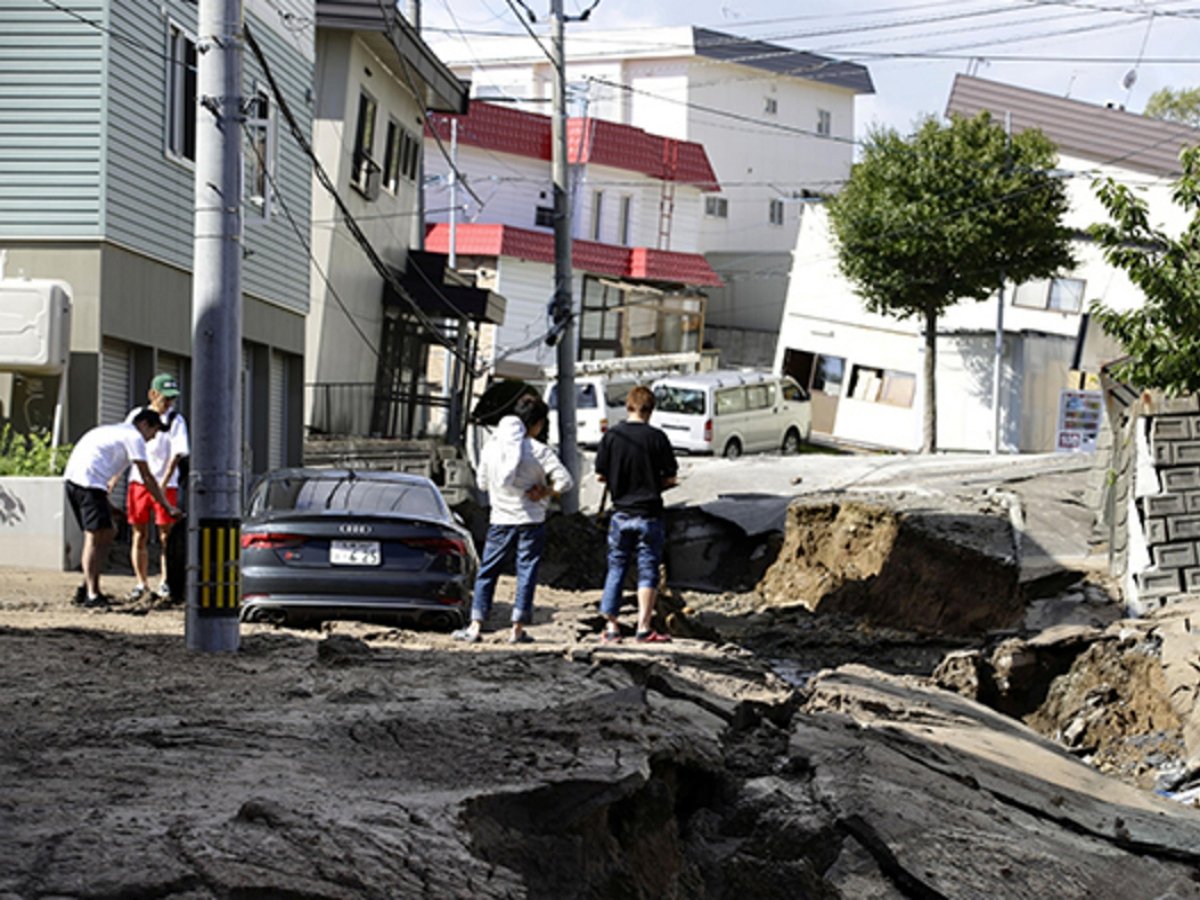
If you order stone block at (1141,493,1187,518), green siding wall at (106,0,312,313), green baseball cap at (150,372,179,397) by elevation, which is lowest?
stone block at (1141,493,1187,518)

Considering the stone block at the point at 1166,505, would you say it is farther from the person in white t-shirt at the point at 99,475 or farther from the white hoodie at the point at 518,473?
the person in white t-shirt at the point at 99,475

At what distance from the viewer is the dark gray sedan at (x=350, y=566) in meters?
12.5

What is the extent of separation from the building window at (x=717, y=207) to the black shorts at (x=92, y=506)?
163 ft

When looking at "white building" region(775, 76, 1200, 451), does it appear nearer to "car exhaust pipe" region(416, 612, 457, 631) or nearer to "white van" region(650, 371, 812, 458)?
"white van" region(650, 371, 812, 458)

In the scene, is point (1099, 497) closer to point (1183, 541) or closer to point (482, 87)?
point (1183, 541)

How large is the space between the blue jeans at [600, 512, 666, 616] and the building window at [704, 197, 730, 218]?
49.9 metres

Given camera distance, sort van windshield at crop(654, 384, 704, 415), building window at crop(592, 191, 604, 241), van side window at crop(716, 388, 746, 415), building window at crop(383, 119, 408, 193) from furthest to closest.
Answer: building window at crop(592, 191, 604, 241), van side window at crop(716, 388, 746, 415), van windshield at crop(654, 384, 704, 415), building window at crop(383, 119, 408, 193)

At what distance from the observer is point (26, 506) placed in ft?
52.3

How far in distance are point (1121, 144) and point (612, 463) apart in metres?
39.4

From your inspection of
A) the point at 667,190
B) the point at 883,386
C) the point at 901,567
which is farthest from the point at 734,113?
the point at 901,567

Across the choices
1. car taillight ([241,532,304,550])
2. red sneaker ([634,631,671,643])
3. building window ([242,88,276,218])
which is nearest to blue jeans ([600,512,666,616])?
red sneaker ([634,631,671,643])

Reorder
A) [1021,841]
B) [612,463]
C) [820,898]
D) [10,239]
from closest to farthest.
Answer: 1. [820,898]
2. [1021,841]
3. [612,463]
4. [10,239]

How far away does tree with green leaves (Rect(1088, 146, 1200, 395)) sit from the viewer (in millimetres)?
16969

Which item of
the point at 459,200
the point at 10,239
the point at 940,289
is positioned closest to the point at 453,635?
the point at 10,239
